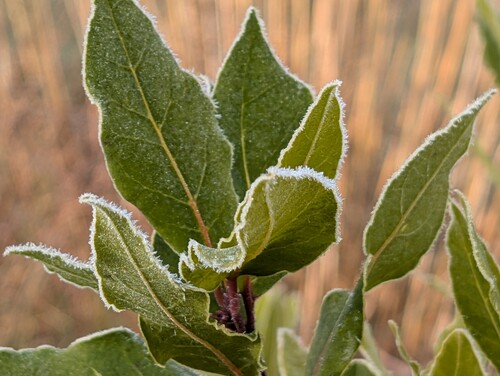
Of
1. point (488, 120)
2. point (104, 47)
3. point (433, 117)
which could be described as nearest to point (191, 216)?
point (104, 47)

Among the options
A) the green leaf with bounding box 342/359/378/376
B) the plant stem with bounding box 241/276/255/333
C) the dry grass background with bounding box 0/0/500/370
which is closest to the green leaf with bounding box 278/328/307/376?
the green leaf with bounding box 342/359/378/376

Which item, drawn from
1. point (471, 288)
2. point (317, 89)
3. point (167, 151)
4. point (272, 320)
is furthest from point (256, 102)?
point (317, 89)

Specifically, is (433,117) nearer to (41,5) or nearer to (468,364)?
(41,5)

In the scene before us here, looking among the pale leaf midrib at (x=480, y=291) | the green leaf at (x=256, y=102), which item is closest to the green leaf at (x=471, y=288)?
the pale leaf midrib at (x=480, y=291)

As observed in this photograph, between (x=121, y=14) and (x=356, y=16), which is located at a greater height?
(x=356, y=16)

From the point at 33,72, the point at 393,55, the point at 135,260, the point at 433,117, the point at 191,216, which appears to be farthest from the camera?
the point at 33,72

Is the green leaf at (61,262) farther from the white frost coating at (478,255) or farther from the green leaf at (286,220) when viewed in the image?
the white frost coating at (478,255)

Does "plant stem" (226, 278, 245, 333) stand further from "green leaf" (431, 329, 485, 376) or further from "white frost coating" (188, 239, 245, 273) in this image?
"green leaf" (431, 329, 485, 376)
